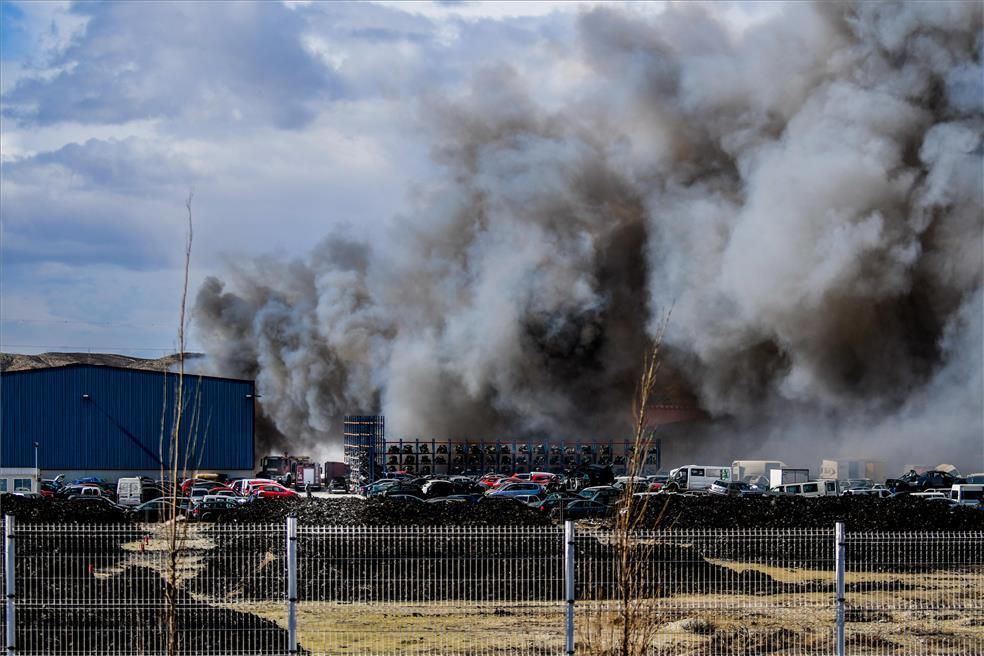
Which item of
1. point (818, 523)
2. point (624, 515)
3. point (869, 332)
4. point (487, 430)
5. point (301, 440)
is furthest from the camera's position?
point (301, 440)

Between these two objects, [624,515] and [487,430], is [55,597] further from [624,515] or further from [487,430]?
[487,430]

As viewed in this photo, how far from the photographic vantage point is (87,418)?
57250 millimetres

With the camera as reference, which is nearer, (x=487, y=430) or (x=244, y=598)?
(x=244, y=598)

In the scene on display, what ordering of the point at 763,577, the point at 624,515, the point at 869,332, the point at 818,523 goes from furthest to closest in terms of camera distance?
the point at 869,332
the point at 818,523
the point at 763,577
the point at 624,515

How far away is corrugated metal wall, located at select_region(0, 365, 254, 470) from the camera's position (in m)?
56.6

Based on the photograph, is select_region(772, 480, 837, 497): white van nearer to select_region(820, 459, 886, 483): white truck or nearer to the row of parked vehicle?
select_region(820, 459, 886, 483): white truck

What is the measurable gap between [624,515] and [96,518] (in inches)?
959

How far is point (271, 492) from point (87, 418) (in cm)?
1636

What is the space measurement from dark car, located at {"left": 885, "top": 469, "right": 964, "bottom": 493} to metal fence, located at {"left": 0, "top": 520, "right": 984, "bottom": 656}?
28552 millimetres

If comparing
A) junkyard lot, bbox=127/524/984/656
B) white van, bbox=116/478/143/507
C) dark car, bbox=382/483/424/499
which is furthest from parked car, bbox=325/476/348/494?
junkyard lot, bbox=127/524/984/656

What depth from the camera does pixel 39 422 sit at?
186 feet

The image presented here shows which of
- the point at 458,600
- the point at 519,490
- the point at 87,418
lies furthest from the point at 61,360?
the point at 458,600

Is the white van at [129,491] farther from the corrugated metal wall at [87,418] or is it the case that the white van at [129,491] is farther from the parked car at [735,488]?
the parked car at [735,488]

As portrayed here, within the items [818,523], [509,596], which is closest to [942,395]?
[818,523]
